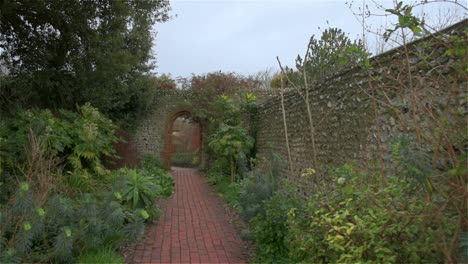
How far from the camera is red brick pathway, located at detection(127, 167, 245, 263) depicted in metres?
5.27

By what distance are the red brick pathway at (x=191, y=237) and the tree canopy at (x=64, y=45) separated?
3.11 meters

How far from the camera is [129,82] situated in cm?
1633

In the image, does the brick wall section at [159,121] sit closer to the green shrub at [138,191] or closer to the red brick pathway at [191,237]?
the red brick pathway at [191,237]

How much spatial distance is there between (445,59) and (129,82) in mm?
13899

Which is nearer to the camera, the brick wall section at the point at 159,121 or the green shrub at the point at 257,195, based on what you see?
the green shrub at the point at 257,195

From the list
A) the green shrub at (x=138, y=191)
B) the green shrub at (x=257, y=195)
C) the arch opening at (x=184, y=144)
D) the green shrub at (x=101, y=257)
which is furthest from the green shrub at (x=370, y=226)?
the arch opening at (x=184, y=144)

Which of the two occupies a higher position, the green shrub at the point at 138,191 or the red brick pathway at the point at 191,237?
the green shrub at the point at 138,191

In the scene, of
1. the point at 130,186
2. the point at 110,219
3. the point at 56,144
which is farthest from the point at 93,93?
the point at 110,219

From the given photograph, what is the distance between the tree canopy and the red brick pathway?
311cm

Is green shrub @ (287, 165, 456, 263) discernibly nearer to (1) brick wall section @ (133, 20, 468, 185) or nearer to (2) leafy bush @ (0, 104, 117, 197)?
(1) brick wall section @ (133, 20, 468, 185)

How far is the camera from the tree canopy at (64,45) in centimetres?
774

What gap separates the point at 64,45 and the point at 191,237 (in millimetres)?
4692

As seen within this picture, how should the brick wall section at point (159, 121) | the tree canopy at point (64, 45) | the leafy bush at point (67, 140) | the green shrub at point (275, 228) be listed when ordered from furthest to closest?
the brick wall section at point (159, 121) < the tree canopy at point (64, 45) < the leafy bush at point (67, 140) < the green shrub at point (275, 228)

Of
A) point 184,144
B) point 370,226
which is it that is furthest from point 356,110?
point 184,144
